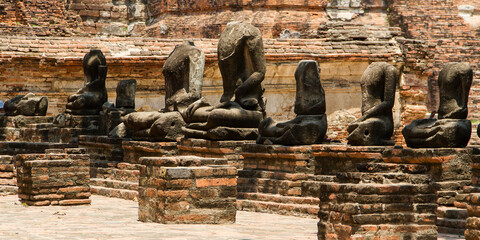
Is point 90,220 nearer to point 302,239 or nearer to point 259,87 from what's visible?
point 302,239

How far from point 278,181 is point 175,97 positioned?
8.85 feet

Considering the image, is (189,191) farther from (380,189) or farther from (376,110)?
(376,110)

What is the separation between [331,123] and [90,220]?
11.0 m

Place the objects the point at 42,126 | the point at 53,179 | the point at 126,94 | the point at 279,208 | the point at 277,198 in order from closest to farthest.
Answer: the point at 279,208
the point at 277,198
the point at 53,179
the point at 126,94
the point at 42,126

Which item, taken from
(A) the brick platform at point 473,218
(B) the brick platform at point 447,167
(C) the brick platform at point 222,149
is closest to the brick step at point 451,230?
(B) the brick platform at point 447,167

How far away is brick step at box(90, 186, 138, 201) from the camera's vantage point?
10.4 metres

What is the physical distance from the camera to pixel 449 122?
8469mm

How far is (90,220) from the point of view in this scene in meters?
8.11

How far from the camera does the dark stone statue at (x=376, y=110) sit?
895cm

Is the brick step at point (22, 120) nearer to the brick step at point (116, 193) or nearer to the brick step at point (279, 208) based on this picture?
the brick step at point (116, 193)

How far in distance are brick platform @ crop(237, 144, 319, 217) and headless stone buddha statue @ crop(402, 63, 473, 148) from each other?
1.13 metres

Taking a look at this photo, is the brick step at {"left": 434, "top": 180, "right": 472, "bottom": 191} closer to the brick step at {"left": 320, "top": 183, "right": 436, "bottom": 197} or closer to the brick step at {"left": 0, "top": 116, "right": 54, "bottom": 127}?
the brick step at {"left": 320, "top": 183, "right": 436, "bottom": 197}

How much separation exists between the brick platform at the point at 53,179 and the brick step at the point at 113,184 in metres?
1.01

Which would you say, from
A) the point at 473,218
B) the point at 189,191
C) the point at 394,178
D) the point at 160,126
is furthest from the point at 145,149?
the point at 473,218
